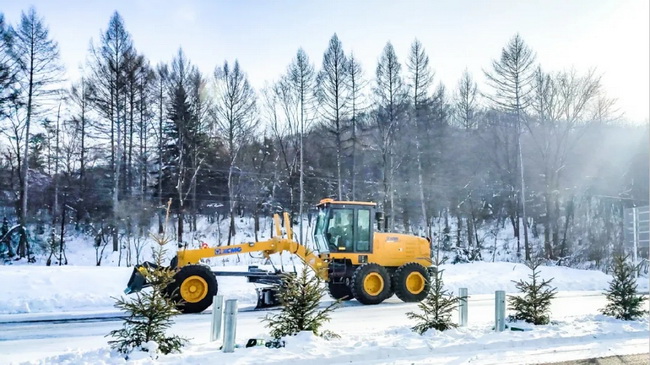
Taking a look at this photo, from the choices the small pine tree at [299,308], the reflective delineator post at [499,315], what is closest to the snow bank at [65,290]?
the small pine tree at [299,308]

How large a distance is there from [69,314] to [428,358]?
28.8 ft

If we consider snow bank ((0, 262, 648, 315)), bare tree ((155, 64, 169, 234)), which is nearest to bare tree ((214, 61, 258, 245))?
bare tree ((155, 64, 169, 234))

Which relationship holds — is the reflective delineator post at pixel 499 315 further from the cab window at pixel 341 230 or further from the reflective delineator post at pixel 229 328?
the cab window at pixel 341 230

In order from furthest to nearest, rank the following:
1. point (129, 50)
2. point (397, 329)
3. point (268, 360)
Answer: point (129, 50), point (397, 329), point (268, 360)

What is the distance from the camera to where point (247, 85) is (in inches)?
1305

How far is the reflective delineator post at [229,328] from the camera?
6980mm

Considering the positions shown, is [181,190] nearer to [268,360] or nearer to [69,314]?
[69,314]

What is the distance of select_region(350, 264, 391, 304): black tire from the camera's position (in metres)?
13.4

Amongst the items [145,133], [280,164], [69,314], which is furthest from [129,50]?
[69,314]

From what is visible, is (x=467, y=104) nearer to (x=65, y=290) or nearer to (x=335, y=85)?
(x=335, y=85)

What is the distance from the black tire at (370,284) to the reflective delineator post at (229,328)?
661cm

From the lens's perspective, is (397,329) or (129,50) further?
(129,50)

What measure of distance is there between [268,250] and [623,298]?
839 cm

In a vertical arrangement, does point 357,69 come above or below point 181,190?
above
